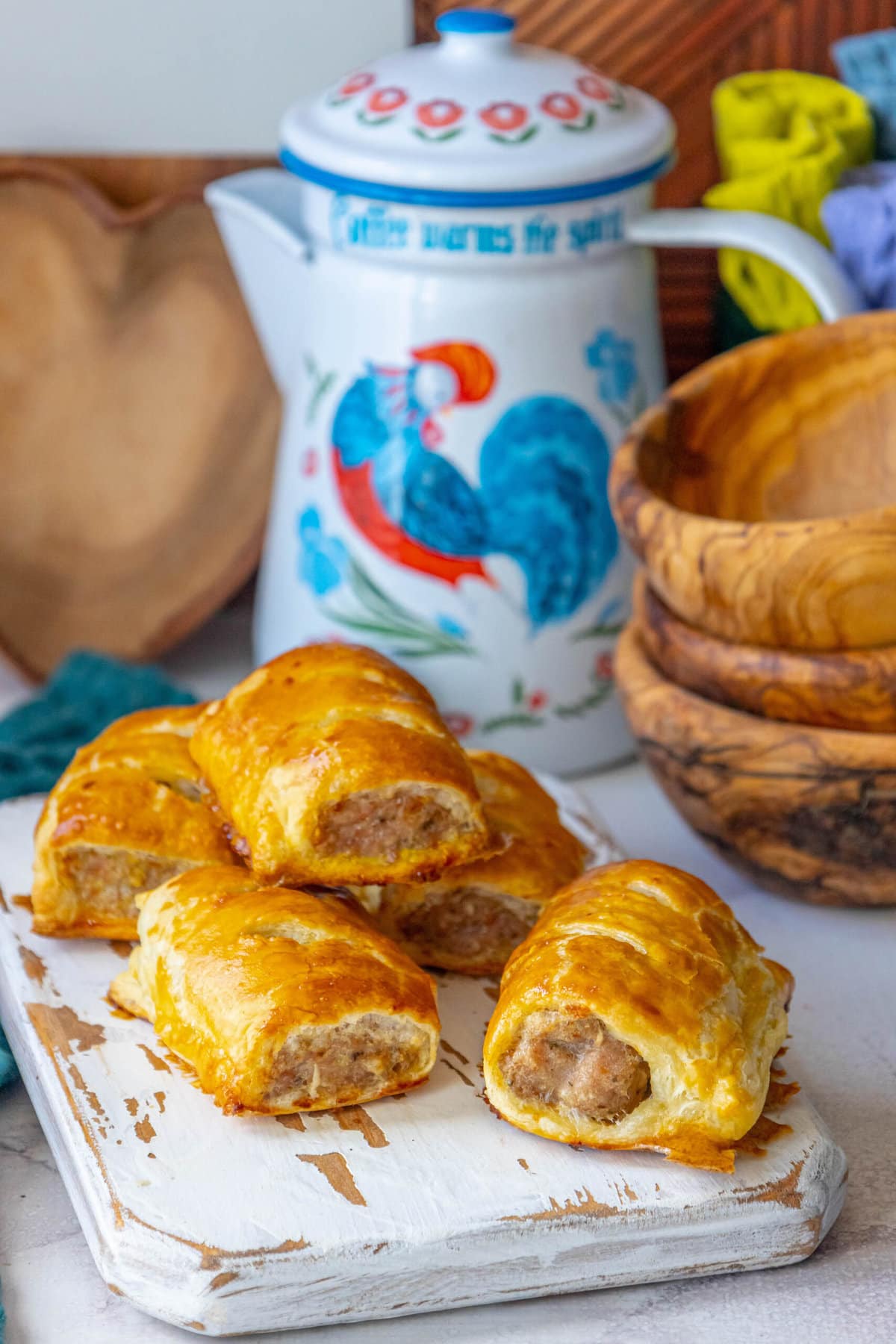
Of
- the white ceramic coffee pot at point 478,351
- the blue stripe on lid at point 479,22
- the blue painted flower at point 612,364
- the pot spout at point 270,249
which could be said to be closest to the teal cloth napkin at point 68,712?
the white ceramic coffee pot at point 478,351

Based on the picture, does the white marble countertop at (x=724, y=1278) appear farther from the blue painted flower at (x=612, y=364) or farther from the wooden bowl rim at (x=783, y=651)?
the blue painted flower at (x=612, y=364)

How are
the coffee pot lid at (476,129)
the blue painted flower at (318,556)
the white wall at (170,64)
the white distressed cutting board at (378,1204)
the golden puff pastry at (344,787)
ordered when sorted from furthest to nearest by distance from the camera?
the white wall at (170,64), the blue painted flower at (318,556), the coffee pot lid at (476,129), the golden puff pastry at (344,787), the white distressed cutting board at (378,1204)

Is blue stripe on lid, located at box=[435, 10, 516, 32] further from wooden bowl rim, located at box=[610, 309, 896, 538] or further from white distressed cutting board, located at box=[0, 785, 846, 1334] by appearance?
white distressed cutting board, located at box=[0, 785, 846, 1334]

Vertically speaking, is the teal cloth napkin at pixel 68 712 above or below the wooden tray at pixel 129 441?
below

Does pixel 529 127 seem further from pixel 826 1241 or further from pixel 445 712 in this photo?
pixel 826 1241

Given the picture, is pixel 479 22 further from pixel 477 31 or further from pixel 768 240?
pixel 768 240

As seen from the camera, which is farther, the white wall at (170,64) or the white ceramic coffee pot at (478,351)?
the white wall at (170,64)

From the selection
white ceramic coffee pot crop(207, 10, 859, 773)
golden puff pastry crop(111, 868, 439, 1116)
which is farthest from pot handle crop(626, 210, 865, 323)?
golden puff pastry crop(111, 868, 439, 1116)

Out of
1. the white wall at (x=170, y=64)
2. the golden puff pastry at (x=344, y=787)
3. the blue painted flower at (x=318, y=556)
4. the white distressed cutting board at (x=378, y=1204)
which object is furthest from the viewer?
the white wall at (x=170, y=64)
